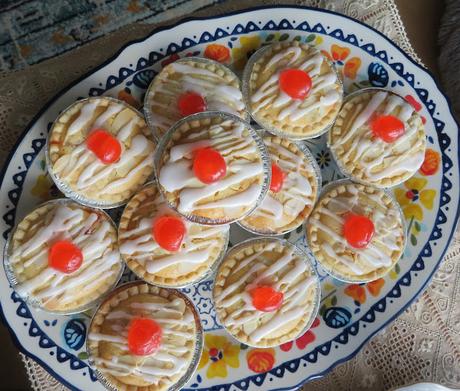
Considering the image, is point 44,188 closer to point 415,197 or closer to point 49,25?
point 49,25

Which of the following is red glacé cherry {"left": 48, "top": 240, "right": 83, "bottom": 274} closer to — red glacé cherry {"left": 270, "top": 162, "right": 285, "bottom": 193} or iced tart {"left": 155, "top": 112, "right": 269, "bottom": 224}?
iced tart {"left": 155, "top": 112, "right": 269, "bottom": 224}

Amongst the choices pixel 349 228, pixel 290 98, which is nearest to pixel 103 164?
pixel 290 98

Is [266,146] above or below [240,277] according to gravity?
above

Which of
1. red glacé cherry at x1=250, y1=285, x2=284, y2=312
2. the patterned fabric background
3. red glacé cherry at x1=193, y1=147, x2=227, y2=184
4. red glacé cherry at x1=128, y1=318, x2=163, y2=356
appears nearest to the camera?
red glacé cherry at x1=193, y1=147, x2=227, y2=184

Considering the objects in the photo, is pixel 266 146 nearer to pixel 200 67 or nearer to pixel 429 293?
pixel 200 67

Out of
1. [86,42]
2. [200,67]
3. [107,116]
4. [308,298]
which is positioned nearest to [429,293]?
[308,298]

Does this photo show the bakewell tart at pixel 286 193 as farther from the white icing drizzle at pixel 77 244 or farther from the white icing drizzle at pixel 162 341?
the white icing drizzle at pixel 77 244

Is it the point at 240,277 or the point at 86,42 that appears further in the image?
the point at 86,42

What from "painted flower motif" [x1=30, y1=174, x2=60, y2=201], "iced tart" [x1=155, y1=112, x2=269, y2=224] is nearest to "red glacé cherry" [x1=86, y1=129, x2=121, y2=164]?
"iced tart" [x1=155, y1=112, x2=269, y2=224]
